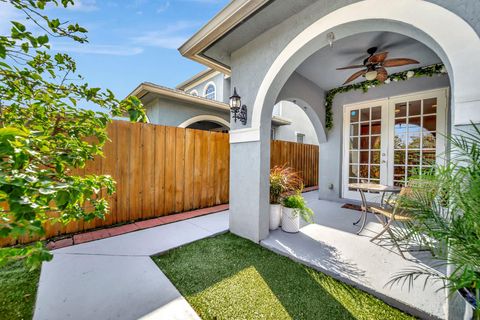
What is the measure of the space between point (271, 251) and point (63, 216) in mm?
2476

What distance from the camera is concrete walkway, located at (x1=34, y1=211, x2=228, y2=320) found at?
5.72 ft

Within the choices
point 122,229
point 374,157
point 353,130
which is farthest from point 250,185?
point 353,130

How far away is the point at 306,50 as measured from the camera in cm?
267

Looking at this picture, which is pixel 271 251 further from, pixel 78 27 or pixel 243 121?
pixel 78 27

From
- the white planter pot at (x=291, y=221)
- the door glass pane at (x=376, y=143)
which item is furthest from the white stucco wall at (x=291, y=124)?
the white planter pot at (x=291, y=221)

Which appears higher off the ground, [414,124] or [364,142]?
[414,124]

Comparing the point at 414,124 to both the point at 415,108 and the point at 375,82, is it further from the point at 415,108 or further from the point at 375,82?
the point at 375,82

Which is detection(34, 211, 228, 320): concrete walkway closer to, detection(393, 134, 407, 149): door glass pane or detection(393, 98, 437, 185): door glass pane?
detection(393, 98, 437, 185): door glass pane

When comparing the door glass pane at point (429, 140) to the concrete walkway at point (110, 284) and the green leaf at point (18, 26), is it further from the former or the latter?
the green leaf at point (18, 26)

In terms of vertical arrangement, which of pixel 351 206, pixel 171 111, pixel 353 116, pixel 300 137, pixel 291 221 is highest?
pixel 171 111

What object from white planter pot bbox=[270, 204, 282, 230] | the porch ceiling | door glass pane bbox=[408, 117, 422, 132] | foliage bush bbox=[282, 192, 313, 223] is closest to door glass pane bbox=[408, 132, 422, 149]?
door glass pane bbox=[408, 117, 422, 132]

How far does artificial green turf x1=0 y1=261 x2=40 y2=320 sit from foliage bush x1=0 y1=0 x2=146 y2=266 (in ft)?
3.78

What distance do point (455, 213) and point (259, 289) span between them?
178 centimetres

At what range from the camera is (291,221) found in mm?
3438
